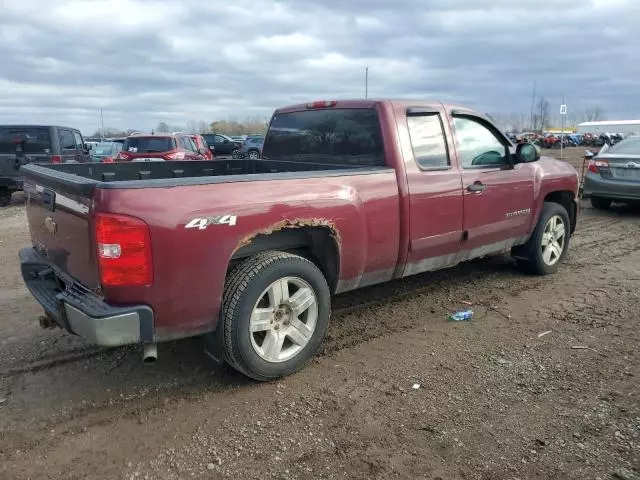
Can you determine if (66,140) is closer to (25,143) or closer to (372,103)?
(25,143)

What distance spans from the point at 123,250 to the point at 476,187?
3.29 m

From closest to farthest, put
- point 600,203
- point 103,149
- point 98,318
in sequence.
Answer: point 98,318, point 600,203, point 103,149

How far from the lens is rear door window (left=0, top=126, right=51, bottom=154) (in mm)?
12766

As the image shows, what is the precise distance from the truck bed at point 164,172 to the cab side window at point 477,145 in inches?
45.6

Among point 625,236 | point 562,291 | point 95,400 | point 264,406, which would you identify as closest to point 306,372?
point 264,406

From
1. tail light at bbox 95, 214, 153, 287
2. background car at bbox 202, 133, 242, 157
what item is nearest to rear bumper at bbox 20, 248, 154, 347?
tail light at bbox 95, 214, 153, 287

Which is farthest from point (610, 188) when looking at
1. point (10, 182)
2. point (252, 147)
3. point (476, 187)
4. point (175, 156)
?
point (252, 147)

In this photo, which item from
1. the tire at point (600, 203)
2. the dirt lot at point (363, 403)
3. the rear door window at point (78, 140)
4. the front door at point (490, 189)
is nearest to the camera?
the dirt lot at point (363, 403)

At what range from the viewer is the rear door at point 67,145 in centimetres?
1345

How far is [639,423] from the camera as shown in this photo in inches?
130

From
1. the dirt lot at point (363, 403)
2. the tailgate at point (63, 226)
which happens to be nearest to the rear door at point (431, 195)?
the dirt lot at point (363, 403)

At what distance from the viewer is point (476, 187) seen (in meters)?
5.16

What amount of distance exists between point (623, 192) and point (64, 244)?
987 cm

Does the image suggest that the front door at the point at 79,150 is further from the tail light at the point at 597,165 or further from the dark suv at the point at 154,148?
the tail light at the point at 597,165
